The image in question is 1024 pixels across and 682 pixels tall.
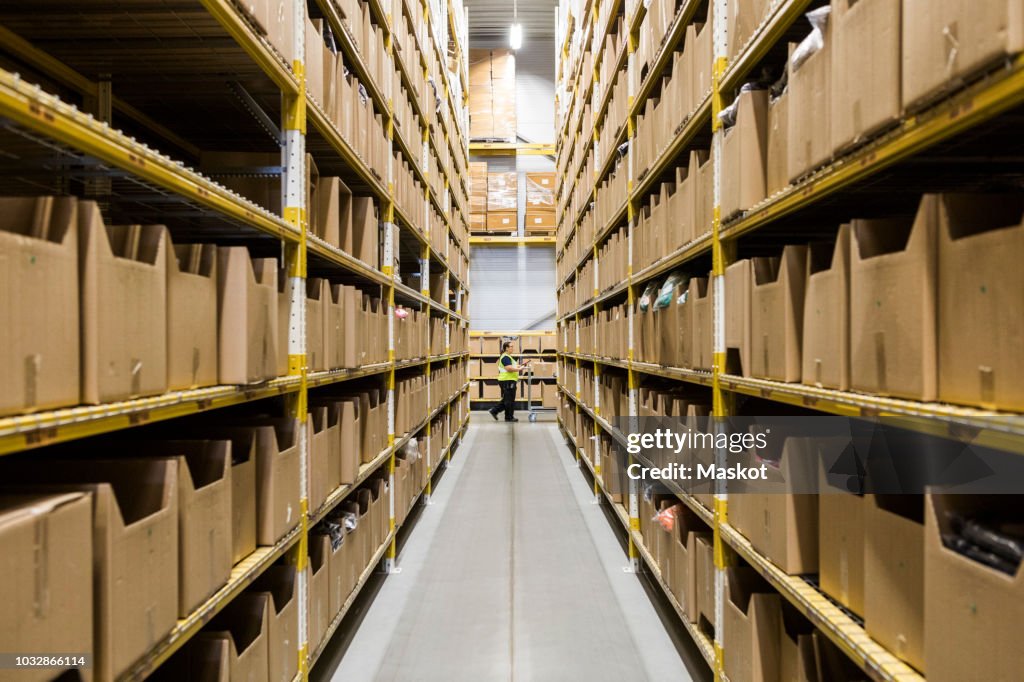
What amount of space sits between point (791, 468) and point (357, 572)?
2.12 metres

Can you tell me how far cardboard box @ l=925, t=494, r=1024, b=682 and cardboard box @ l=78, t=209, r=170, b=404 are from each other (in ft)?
5.05

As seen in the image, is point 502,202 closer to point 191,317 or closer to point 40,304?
point 191,317

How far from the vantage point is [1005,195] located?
1120 millimetres

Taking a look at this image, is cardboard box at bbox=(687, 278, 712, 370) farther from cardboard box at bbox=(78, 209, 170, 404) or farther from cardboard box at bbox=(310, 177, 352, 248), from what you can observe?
cardboard box at bbox=(78, 209, 170, 404)

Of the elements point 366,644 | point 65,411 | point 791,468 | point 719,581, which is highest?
point 65,411

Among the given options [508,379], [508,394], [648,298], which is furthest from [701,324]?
[508,394]

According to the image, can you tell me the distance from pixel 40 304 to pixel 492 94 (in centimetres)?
1094

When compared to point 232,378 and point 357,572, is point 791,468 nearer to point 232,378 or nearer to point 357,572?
point 232,378

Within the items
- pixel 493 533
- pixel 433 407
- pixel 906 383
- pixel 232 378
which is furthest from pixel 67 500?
pixel 433 407

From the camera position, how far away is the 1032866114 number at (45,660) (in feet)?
2.97

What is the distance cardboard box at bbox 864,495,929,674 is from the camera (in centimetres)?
120

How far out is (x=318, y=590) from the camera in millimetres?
2357

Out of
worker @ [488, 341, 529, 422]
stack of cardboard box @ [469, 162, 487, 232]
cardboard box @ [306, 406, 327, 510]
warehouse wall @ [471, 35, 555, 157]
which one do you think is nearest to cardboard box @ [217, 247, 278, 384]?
cardboard box @ [306, 406, 327, 510]

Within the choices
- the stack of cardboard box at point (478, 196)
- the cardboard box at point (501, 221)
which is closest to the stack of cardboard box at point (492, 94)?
the stack of cardboard box at point (478, 196)
